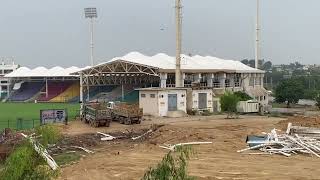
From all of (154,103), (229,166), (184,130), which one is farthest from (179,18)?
(229,166)

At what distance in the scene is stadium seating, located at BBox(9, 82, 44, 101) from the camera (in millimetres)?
→ 99556

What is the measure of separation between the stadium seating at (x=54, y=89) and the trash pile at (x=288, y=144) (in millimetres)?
70170

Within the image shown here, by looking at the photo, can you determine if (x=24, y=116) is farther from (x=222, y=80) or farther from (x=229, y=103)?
(x=222, y=80)

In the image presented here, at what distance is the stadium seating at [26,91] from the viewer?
327 ft

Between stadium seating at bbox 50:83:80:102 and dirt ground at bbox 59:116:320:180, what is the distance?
58727 millimetres

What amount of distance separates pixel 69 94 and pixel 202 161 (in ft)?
237

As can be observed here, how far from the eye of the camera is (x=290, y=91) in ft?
250

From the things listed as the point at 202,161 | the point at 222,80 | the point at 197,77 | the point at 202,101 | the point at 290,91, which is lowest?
the point at 202,161

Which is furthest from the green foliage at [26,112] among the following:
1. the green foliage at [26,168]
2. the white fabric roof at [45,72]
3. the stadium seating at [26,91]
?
the green foliage at [26,168]

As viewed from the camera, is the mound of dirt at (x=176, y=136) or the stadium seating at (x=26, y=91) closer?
the mound of dirt at (x=176, y=136)

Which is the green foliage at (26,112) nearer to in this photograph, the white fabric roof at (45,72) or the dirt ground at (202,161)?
the dirt ground at (202,161)

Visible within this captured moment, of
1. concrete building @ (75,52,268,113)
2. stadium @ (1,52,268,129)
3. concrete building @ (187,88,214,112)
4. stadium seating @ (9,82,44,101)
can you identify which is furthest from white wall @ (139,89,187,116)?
stadium seating @ (9,82,44,101)

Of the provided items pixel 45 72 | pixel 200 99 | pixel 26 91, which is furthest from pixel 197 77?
pixel 26 91

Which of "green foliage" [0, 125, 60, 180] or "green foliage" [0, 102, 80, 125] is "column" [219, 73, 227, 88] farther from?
"green foliage" [0, 125, 60, 180]
